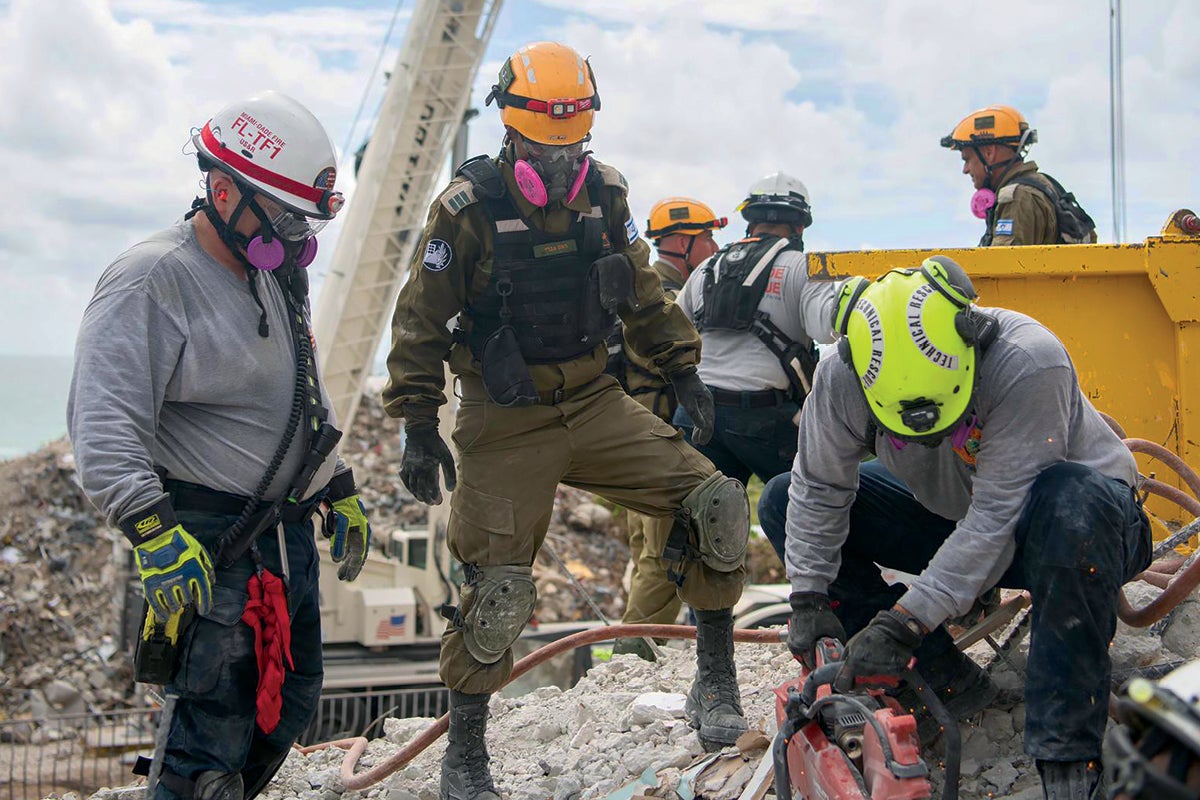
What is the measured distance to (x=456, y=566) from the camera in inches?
438

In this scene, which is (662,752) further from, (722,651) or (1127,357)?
(1127,357)

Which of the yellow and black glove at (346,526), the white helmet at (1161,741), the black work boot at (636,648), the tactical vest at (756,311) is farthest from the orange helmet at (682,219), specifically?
the white helmet at (1161,741)

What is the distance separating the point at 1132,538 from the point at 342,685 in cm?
792

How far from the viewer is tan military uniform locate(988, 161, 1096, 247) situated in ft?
19.0

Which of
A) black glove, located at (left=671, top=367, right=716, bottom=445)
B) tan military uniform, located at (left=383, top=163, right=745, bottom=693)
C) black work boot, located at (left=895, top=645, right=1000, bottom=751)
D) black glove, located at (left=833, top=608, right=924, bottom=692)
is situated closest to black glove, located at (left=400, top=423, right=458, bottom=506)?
tan military uniform, located at (left=383, top=163, right=745, bottom=693)

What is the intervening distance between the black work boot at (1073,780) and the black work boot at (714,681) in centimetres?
109

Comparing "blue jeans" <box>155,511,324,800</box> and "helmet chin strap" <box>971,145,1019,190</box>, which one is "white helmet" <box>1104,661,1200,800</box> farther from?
"helmet chin strap" <box>971,145,1019,190</box>

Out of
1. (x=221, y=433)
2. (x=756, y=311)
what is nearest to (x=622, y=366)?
(x=756, y=311)

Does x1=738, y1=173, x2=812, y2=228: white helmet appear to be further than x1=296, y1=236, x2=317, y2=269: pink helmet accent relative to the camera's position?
Yes

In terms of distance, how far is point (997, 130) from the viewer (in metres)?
6.13

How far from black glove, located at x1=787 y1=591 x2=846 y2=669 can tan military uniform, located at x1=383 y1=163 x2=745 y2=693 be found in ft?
1.91

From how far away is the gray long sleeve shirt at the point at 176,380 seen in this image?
278cm

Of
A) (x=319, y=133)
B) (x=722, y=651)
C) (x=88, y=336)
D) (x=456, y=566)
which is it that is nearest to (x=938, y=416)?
(x=722, y=651)

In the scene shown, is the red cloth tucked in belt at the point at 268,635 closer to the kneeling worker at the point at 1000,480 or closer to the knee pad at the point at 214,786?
the knee pad at the point at 214,786
